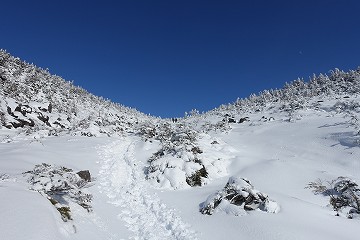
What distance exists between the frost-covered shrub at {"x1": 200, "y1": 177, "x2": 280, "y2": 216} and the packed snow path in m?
1.59

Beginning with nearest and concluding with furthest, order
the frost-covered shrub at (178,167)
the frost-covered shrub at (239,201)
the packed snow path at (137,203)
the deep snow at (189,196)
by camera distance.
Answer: the deep snow at (189,196), the packed snow path at (137,203), the frost-covered shrub at (239,201), the frost-covered shrub at (178,167)

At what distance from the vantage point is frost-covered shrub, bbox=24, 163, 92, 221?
903cm

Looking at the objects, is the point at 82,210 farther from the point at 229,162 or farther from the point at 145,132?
the point at 145,132

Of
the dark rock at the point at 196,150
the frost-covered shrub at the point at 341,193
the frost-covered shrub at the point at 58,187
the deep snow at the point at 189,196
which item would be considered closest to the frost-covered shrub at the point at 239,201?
the deep snow at the point at 189,196

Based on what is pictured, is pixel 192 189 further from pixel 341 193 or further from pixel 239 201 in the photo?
pixel 341 193

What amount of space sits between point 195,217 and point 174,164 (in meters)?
7.11

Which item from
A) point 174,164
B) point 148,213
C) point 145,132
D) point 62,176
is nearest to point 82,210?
point 62,176

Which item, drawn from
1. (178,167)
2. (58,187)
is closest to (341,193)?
(178,167)

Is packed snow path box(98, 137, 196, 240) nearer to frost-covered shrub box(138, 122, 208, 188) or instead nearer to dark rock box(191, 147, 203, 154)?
frost-covered shrub box(138, 122, 208, 188)

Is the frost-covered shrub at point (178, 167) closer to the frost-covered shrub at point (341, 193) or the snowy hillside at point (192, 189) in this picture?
the snowy hillside at point (192, 189)

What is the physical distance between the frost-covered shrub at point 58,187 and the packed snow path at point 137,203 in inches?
74.8

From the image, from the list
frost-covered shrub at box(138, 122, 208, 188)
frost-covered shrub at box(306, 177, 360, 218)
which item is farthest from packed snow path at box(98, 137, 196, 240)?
frost-covered shrub at box(306, 177, 360, 218)

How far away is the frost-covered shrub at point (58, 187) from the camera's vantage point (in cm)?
903

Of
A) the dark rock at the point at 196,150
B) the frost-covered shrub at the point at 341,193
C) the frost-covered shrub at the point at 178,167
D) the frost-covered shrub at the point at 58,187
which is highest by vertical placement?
the dark rock at the point at 196,150
